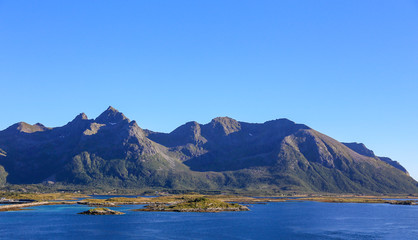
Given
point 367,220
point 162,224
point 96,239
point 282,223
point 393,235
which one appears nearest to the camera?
point 96,239

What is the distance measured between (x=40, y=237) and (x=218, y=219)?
7837cm

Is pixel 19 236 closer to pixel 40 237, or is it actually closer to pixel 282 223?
pixel 40 237

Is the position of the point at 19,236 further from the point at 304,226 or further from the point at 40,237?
the point at 304,226

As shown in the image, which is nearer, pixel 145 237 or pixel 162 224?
pixel 145 237

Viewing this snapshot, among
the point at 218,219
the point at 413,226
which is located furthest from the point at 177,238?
the point at 413,226

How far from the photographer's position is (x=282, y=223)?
179000 millimetres

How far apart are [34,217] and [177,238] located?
82118 mm

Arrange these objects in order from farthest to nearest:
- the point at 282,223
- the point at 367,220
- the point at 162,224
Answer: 1. the point at 367,220
2. the point at 282,223
3. the point at 162,224

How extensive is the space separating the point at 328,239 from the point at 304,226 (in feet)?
115

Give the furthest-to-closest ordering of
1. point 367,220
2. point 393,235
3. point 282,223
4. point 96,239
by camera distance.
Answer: point 367,220 → point 282,223 → point 393,235 → point 96,239

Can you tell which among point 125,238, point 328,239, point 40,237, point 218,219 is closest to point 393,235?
point 328,239

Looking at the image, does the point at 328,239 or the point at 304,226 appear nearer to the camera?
the point at 328,239

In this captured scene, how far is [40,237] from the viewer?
426 ft

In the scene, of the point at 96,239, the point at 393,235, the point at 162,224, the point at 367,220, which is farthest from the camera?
the point at 367,220
